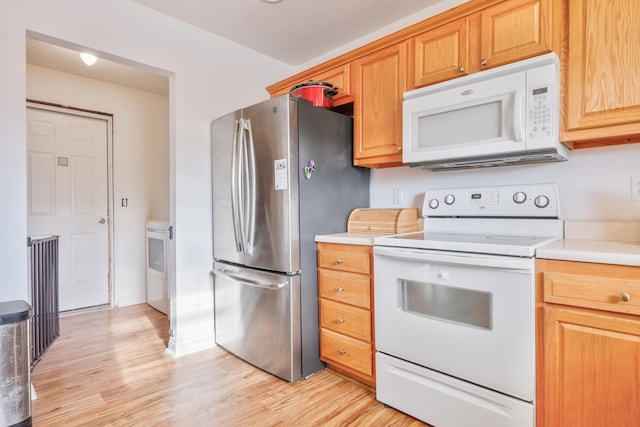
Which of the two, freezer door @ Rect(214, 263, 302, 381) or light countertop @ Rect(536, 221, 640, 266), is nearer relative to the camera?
light countertop @ Rect(536, 221, 640, 266)

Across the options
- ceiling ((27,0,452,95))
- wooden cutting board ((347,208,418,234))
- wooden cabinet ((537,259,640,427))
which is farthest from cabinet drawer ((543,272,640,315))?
ceiling ((27,0,452,95))

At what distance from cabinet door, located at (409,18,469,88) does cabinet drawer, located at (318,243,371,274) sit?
41.0 inches

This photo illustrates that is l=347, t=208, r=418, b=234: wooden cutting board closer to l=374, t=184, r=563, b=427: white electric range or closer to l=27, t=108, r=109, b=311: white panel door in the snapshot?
l=374, t=184, r=563, b=427: white electric range

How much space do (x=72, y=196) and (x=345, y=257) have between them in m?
3.15

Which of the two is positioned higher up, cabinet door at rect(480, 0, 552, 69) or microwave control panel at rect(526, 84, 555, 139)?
cabinet door at rect(480, 0, 552, 69)

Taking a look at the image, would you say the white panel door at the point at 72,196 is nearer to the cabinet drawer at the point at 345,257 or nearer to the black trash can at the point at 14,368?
the black trash can at the point at 14,368

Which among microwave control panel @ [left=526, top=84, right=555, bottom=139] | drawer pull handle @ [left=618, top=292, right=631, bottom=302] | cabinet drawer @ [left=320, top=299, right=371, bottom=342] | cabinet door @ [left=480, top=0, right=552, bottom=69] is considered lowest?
cabinet drawer @ [left=320, top=299, right=371, bottom=342]

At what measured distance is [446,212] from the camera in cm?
207

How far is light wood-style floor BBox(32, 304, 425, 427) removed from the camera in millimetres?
1672

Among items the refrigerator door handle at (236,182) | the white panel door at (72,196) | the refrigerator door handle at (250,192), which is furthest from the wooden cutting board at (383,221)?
the white panel door at (72,196)

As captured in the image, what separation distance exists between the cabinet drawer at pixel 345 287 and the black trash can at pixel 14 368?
1540mm

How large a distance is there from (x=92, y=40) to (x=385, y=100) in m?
1.87

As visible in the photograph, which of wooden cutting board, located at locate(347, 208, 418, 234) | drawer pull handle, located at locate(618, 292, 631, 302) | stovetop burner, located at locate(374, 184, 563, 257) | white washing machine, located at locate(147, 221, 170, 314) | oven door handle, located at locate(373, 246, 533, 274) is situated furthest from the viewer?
white washing machine, located at locate(147, 221, 170, 314)

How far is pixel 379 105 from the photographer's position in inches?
85.8
